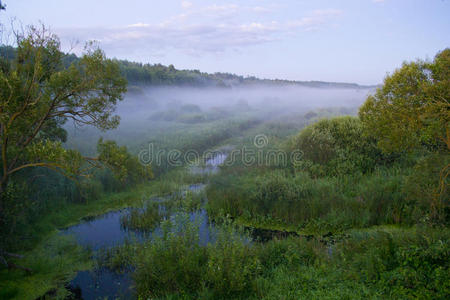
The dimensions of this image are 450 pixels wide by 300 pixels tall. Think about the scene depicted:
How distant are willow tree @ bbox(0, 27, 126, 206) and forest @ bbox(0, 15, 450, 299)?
0.04 m

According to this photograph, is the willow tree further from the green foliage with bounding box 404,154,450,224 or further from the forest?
the green foliage with bounding box 404,154,450,224

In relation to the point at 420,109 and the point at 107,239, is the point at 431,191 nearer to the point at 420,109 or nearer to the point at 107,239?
the point at 420,109

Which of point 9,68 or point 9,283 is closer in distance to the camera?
point 9,283

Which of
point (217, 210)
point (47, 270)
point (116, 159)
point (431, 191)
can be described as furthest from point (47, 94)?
point (431, 191)

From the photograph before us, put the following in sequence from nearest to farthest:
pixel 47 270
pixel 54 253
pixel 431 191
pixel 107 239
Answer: pixel 47 270 → pixel 431 191 → pixel 54 253 → pixel 107 239

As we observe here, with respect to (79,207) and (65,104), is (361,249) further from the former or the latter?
(79,207)

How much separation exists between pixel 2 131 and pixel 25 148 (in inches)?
26.7

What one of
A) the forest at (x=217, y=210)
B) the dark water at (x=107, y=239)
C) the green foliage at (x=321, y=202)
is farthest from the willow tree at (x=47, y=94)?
the green foliage at (x=321, y=202)

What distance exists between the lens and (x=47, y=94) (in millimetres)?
6457

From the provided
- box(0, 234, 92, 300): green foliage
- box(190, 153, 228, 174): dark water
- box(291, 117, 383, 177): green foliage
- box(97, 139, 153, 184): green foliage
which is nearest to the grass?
box(0, 234, 92, 300): green foliage

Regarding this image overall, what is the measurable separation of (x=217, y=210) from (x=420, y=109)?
702cm

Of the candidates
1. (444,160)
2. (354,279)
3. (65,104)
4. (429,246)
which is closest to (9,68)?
(65,104)

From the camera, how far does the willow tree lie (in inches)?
237

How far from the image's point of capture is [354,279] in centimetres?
589
